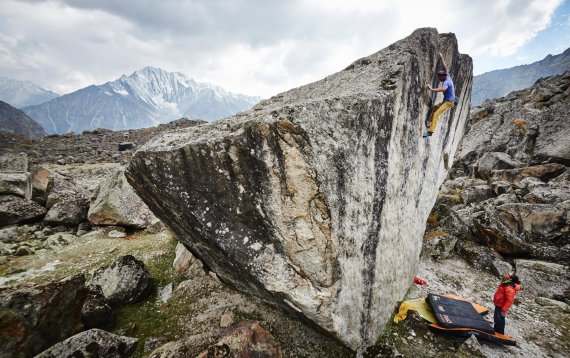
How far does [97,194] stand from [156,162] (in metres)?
13.7

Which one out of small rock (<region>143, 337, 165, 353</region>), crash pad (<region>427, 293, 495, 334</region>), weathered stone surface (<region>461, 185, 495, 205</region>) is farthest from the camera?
weathered stone surface (<region>461, 185, 495, 205</region>)

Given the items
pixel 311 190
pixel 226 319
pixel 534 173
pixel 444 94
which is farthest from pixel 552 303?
pixel 534 173

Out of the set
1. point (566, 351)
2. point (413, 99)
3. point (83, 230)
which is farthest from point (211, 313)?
point (83, 230)

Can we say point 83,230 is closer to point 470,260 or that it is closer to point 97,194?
point 97,194

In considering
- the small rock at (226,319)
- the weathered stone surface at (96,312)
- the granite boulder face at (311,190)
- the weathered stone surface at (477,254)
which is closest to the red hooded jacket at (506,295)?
the granite boulder face at (311,190)

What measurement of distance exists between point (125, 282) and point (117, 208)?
8.62 m

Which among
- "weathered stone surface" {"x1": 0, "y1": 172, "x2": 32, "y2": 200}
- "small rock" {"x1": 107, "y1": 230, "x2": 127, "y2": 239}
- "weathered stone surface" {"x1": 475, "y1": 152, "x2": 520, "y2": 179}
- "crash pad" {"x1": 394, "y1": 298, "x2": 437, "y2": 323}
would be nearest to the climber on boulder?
"crash pad" {"x1": 394, "y1": 298, "x2": 437, "y2": 323}

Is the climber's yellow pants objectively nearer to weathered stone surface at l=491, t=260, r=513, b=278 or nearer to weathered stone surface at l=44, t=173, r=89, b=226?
weathered stone surface at l=491, t=260, r=513, b=278

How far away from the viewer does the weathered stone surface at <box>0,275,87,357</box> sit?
5.63 metres

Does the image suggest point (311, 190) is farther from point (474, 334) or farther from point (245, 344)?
point (474, 334)

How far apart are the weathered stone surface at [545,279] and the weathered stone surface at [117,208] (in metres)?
19.6

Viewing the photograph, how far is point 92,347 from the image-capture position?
5.81 metres

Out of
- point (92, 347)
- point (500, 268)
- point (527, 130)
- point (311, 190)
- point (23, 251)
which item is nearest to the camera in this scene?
point (311, 190)

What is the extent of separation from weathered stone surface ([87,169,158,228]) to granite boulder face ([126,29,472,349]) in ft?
31.0
